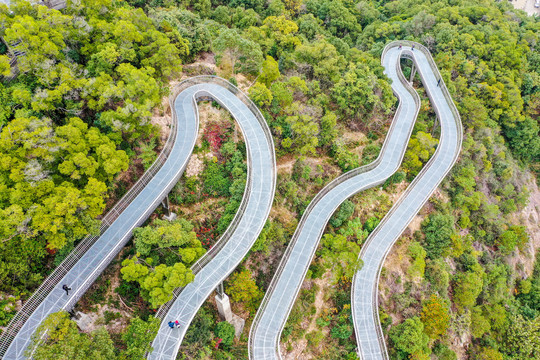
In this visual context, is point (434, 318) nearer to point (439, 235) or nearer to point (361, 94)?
point (439, 235)

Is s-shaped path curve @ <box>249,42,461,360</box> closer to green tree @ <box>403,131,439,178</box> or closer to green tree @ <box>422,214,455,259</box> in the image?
green tree @ <box>403,131,439,178</box>

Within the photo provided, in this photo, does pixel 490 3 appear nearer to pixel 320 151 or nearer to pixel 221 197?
pixel 320 151

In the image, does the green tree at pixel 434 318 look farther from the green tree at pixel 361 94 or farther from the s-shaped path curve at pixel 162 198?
the green tree at pixel 361 94

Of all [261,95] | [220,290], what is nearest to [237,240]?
[220,290]

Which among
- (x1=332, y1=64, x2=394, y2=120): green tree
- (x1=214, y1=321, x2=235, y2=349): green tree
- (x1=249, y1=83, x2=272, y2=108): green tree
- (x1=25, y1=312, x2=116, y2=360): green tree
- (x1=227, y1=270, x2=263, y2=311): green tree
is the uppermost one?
(x1=332, y1=64, x2=394, y2=120): green tree

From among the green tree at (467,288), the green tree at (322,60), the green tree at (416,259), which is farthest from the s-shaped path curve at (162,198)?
the green tree at (467,288)

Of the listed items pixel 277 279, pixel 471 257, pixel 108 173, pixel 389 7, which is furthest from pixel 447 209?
pixel 389 7

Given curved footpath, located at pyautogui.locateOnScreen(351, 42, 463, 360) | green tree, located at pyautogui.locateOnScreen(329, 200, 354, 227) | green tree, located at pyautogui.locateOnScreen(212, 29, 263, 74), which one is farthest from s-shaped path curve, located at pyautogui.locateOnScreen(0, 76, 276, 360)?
curved footpath, located at pyautogui.locateOnScreen(351, 42, 463, 360)
